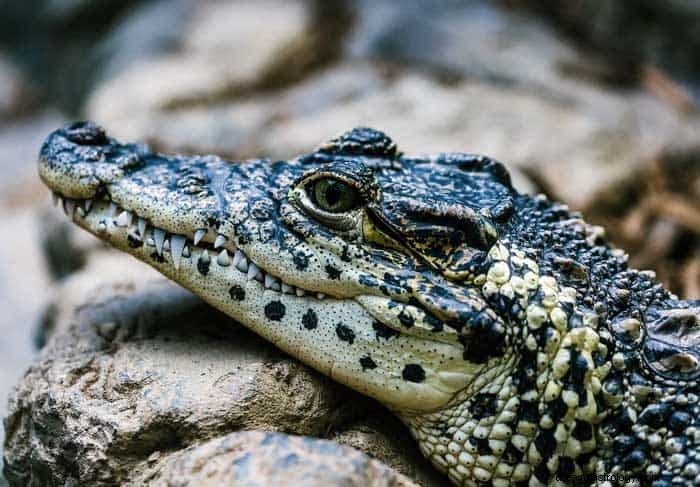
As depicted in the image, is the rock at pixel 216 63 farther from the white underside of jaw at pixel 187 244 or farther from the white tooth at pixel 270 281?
the white tooth at pixel 270 281

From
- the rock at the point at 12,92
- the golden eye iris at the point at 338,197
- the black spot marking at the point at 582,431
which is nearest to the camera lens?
the black spot marking at the point at 582,431

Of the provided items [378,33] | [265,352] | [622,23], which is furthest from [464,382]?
[622,23]

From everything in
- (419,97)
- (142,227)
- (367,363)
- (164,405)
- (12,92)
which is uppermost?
(419,97)

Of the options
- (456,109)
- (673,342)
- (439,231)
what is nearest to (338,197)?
(439,231)

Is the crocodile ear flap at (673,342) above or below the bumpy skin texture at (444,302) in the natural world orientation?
above

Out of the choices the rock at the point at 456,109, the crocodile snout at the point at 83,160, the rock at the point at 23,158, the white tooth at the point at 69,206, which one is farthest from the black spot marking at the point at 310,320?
the rock at the point at 23,158

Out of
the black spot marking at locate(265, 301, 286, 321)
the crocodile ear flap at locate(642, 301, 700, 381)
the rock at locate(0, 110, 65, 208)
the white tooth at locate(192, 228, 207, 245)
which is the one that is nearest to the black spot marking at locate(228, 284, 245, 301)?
the black spot marking at locate(265, 301, 286, 321)

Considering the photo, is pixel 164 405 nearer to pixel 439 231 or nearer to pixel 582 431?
pixel 439 231
